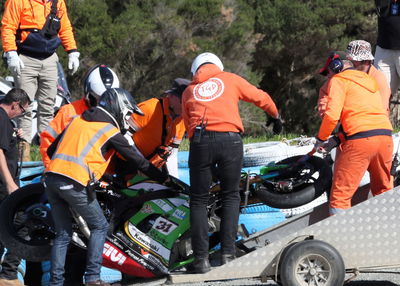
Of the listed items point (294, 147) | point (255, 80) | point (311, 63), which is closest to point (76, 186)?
point (294, 147)

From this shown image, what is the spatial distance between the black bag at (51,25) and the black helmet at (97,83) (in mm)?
1871

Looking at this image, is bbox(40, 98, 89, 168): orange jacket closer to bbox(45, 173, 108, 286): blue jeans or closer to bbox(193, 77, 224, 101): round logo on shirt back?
bbox(45, 173, 108, 286): blue jeans

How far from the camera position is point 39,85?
9703 millimetres

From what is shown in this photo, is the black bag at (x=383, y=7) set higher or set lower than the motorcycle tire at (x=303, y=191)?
higher

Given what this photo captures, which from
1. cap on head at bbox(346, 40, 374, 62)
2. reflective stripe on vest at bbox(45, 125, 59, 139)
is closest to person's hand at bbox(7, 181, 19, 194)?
reflective stripe on vest at bbox(45, 125, 59, 139)

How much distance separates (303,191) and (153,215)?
130 cm

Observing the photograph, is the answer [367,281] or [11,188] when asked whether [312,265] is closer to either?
[367,281]

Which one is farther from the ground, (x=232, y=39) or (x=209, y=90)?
(x=209, y=90)

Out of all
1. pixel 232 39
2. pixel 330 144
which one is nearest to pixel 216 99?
pixel 330 144

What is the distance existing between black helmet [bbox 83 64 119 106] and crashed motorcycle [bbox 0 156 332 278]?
0.93 meters

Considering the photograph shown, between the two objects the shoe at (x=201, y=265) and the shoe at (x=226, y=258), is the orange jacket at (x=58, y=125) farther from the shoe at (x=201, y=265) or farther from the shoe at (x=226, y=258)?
the shoe at (x=226, y=258)

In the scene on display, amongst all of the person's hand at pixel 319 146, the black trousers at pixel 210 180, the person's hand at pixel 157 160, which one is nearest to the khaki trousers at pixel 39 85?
the person's hand at pixel 157 160

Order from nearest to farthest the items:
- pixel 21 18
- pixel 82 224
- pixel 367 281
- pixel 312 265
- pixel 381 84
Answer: pixel 312 265, pixel 82 224, pixel 367 281, pixel 381 84, pixel 21 18

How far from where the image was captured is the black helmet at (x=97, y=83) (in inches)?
301
